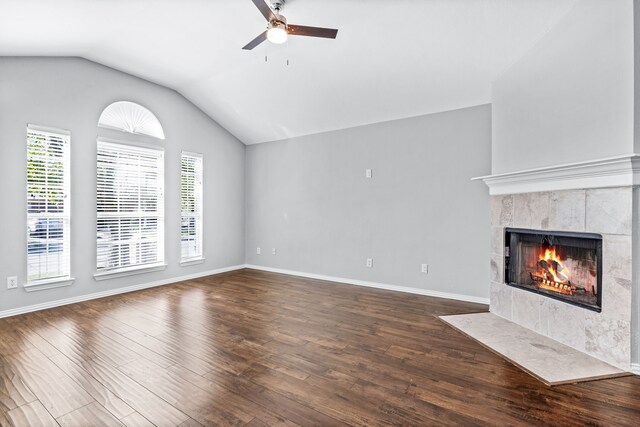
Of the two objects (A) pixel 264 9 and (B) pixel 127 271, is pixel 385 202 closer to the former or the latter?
(A) pixel 264 9

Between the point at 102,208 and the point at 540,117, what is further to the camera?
the point at 102,208

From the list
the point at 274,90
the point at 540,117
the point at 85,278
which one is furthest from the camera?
the point at 274,90

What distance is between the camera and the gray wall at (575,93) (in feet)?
7.55

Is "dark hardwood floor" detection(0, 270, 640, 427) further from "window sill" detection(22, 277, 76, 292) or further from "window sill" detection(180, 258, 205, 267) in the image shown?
"window sill" detection(180, 258, 205, 267)

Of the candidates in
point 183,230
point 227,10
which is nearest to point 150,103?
point 183,230

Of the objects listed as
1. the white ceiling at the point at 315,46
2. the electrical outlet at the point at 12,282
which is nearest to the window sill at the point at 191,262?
the electrical outlet at the point at 12,282

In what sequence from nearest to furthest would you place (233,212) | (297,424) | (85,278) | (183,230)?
(297,424), (85,278), (183,230), (233,212)

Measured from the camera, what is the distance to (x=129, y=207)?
4.54 metres

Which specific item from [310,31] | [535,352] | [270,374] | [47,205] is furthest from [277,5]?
[535,352]

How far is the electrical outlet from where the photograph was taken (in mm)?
3403

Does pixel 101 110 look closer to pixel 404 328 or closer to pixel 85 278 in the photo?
pixel 85 278

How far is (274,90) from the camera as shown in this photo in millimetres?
4609

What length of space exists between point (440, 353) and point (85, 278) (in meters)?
4.39

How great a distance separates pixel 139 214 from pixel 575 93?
17.9 ft
